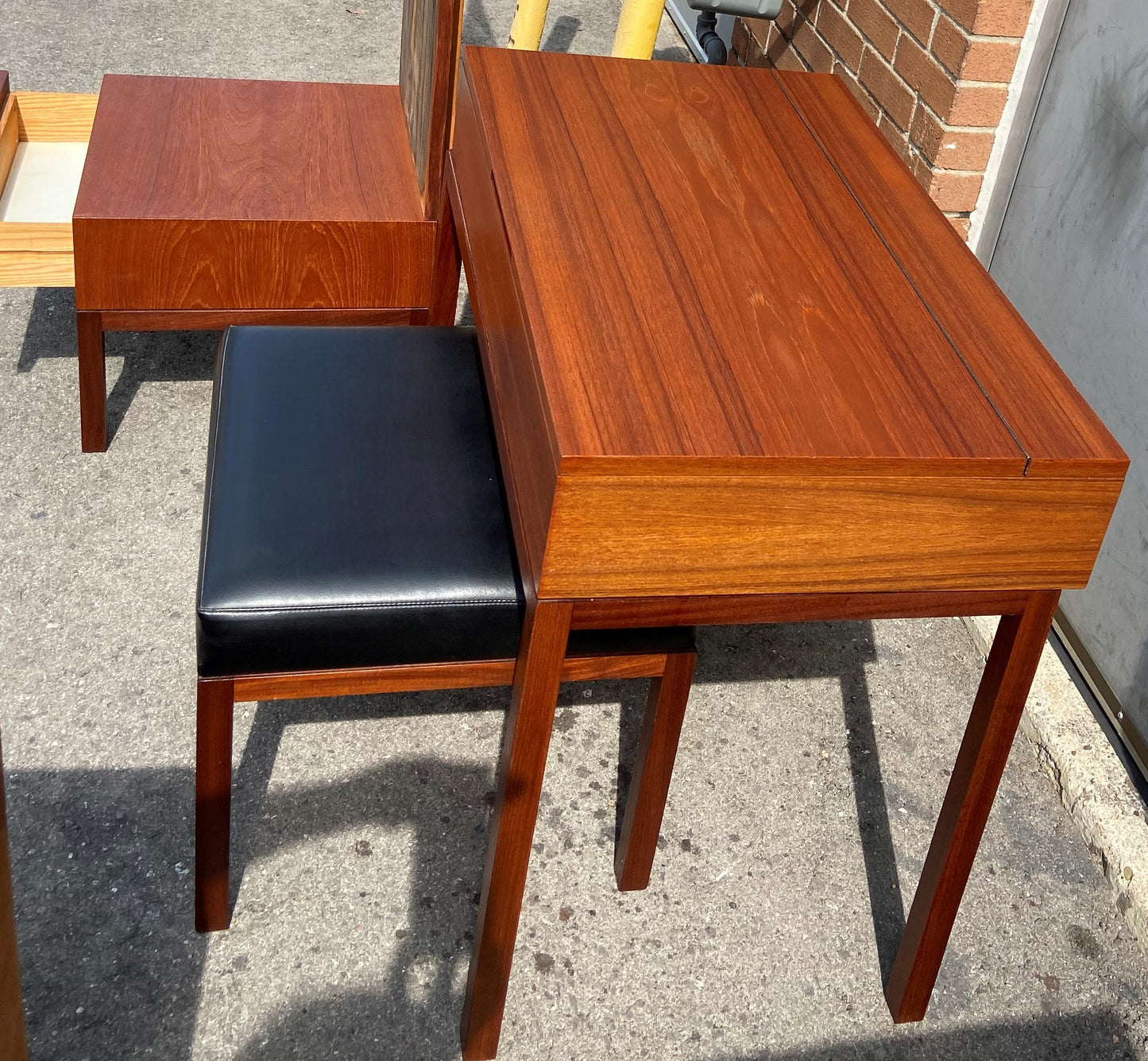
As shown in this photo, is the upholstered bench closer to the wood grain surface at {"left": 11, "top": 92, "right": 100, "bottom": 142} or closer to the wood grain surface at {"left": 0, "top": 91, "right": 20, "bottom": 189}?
the wood grain surface at {"left": 0, "top": 91, "right": 20, "bottom": 189}

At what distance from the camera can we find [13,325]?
2520mm

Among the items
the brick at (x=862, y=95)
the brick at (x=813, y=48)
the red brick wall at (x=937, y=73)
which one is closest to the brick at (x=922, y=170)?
the red brick wall at (x=937, y=73)

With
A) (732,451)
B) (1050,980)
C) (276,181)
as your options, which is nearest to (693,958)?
(1050,980)

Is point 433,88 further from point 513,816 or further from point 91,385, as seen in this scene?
point 513,816

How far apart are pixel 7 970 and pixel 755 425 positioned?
0.71m

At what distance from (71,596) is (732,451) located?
1286 mm

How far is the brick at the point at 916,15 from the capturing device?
6.49ft

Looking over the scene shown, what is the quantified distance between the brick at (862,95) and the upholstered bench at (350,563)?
1061mm

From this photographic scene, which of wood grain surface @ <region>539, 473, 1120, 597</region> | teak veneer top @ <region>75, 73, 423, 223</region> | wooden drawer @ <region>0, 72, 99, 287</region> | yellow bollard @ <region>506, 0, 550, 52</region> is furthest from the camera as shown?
yellow bollard @ <region>506, 0, 550, 52</region>

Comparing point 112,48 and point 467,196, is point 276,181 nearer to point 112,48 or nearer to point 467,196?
point 467,196

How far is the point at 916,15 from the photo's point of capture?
6.62 feet

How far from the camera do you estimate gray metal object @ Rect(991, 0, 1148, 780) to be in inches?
68.8

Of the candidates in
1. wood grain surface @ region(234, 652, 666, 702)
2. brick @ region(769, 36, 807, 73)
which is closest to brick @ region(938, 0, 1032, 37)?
brick @ region(769, 36, 807, 73)

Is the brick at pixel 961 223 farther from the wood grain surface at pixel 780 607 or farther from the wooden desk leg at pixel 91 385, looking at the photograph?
the wooden desk leg at pixel 91 385
